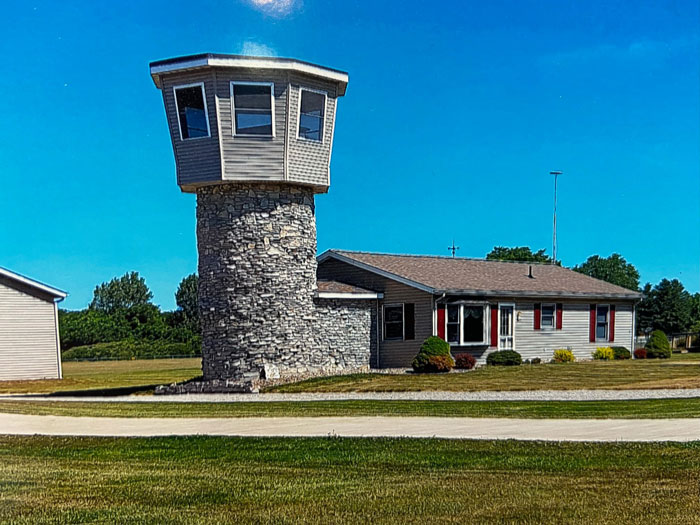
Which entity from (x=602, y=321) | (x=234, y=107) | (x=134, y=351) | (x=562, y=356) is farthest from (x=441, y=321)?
(x=134, y=351)

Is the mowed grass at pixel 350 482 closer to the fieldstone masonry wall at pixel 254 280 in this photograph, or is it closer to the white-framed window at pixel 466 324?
the fieldstone masonry wall at pixel 254 280

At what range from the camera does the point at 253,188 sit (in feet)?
70.4

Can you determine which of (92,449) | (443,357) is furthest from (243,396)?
(92,449)

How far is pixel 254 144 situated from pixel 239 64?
2214 mm

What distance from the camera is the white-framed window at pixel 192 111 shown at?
2067 centimetres

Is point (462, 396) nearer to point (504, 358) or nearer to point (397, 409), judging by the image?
point (397, 409)

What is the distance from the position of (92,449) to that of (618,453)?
21.3 feet

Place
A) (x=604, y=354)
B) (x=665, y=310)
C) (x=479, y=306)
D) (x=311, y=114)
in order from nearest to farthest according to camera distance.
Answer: (x=311, y=114)
(x=479, y=306)
(x=604, y=354)
(x=665, y=310)

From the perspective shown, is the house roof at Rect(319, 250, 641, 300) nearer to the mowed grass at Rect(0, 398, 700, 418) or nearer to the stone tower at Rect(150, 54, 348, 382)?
the stone tower at Rect(150, 54, 348, 382)

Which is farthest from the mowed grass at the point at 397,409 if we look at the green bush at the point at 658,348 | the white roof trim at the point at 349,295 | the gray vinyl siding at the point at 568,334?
the green bush at the point at 658,348

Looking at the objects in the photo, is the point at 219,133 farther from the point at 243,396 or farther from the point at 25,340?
the point at 25,340

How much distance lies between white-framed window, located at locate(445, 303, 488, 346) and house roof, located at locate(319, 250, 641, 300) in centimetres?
57

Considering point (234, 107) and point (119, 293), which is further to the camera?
point (119, 293)

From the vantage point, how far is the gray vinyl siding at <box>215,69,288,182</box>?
67.7ft
